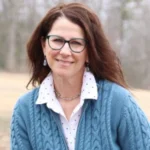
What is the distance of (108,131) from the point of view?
5.87 ft

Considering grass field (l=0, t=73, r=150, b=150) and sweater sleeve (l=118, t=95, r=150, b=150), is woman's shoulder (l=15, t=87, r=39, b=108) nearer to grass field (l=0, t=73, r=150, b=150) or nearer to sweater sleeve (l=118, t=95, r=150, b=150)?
sweater sleeve (l=118, t=95, r=150, b=150)

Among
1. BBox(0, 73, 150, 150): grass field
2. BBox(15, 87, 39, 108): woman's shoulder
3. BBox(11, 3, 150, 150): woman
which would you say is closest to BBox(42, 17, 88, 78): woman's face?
BBox(11, 3, 150, 150): woman

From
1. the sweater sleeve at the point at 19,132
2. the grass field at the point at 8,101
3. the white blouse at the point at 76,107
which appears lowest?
the grass field at the point at 8,101

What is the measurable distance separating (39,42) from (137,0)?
46.3ft

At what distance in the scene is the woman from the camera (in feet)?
5.71

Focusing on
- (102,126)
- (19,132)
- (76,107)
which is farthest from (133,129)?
(19,132)

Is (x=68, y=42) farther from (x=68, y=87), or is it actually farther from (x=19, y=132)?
(x=19, y=132)

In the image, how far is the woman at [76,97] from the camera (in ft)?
5.71

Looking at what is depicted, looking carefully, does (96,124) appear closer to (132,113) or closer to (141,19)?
(132,113)

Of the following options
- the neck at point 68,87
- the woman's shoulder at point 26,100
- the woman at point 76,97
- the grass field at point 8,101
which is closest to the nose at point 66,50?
the woman at point 76,97

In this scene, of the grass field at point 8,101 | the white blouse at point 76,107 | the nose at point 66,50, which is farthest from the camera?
the grass field at point 8,101

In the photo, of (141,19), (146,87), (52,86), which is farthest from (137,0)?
(52,86)

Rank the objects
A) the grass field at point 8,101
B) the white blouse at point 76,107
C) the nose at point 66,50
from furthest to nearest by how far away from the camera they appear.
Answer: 1. the grass field at point 8,101
2. the white blouse at point 76,107
3. the nose at point 66,50

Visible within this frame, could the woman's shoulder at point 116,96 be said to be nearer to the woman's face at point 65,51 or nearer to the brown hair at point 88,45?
the brown hair at point 88,45
